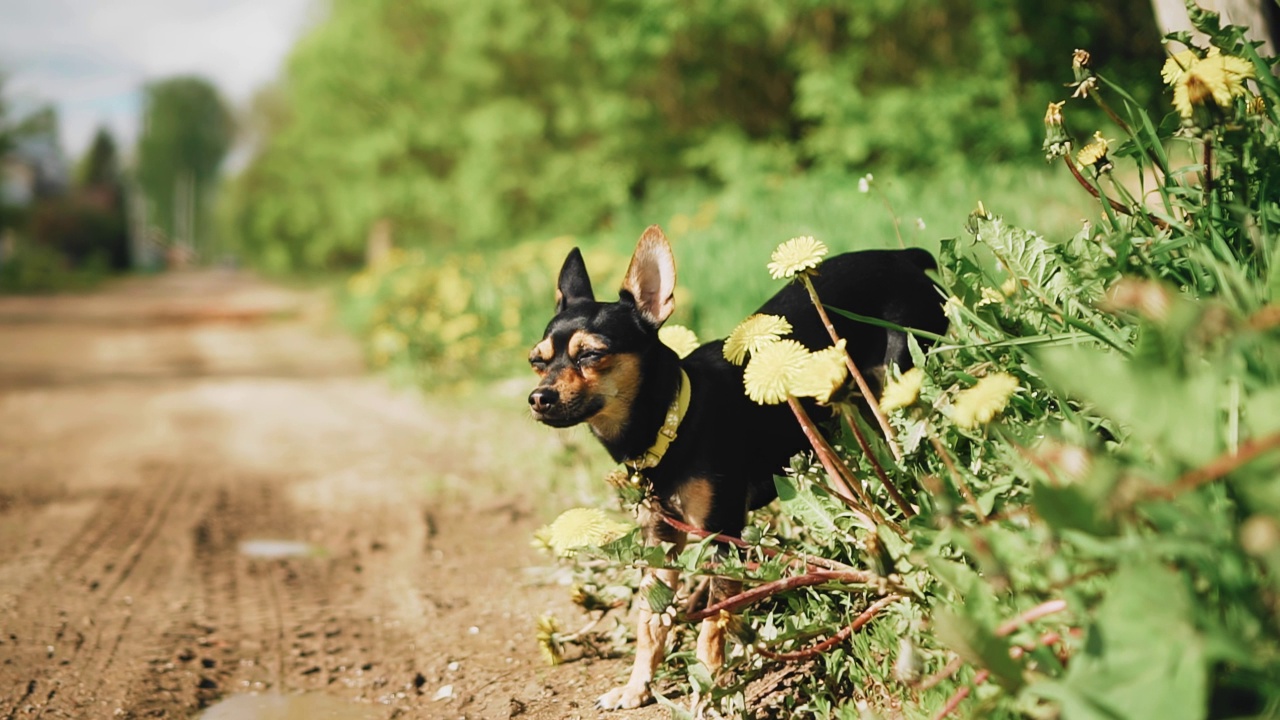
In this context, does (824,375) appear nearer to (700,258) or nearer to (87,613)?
(87,613)

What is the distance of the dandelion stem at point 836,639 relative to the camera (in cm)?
237

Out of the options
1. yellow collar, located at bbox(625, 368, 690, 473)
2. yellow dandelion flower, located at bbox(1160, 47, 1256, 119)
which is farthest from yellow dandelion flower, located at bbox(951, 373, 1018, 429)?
yellow collar, located at bbox(625, 368, 690, 473)

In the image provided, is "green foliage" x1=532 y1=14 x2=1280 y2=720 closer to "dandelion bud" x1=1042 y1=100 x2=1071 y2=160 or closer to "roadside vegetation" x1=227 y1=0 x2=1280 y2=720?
"roadside vegetation" x1=227 y1=0 x2=1280 y2=720

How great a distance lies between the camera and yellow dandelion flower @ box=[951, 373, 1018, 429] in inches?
74.5

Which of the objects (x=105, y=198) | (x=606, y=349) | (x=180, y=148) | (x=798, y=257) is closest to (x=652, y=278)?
(x=606, y=349)

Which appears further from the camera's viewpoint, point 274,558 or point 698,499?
point 274,558

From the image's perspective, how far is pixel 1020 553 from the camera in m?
1.80

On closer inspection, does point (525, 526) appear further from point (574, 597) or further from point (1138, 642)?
point (1138, 642)

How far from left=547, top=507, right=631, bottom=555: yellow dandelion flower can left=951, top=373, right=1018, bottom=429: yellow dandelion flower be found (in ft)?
2.95

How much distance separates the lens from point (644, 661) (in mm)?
2740

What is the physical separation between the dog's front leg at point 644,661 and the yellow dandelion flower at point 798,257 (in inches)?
34.1

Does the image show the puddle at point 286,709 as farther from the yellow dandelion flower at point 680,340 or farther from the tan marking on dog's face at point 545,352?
the yellow dandelion flower at point 680,340

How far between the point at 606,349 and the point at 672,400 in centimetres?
24

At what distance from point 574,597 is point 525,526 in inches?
69.2
